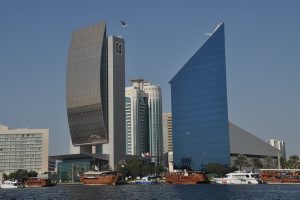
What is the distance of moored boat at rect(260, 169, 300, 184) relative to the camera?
15762cm

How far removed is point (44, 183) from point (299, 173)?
90099 mm

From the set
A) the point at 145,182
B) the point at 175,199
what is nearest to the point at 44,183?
the point at 145,182

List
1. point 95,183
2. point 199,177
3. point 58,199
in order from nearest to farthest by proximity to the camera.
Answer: point 58,199, point 199,177, point 95,183

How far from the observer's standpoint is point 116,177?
185625mm

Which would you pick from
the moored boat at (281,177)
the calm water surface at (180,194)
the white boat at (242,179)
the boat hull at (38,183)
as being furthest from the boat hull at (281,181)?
the boat hull at (38,183)

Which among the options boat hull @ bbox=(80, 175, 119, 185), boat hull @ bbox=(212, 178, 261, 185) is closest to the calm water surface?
boat hull @ bbox=(212, 178, 261, 185)

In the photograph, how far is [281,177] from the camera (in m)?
161

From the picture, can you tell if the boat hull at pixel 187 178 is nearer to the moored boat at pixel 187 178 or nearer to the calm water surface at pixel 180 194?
the moored boat at pixel 187 178

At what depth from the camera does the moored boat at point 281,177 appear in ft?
517

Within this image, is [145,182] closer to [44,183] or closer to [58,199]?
[44,183]

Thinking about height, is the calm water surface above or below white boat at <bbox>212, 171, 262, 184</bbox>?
below

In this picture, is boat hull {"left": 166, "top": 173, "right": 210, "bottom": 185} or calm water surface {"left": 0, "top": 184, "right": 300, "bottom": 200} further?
boat hull {"left": 166, "top": 173, "right": 210, "bottom": 185}

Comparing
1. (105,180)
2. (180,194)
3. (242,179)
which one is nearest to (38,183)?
(105,180)

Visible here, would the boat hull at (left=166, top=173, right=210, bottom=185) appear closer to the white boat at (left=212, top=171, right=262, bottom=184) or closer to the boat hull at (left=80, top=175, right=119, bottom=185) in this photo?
the white boat at (left=212, top=171, right=262, bottom=184)
